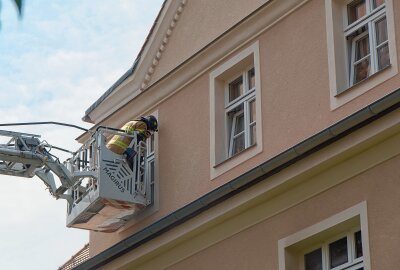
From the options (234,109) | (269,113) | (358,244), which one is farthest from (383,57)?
(234,109)

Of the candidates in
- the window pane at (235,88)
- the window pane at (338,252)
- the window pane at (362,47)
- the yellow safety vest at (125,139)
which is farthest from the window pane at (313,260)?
the yellow safety vest at (125,139)

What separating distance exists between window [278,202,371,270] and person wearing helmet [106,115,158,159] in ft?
12.7

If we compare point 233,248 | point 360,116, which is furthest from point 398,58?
point 233,248

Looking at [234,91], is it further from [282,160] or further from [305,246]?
[305,246]

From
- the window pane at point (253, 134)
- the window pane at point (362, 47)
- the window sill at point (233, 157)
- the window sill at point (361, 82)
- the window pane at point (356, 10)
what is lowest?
the window sill at point (233, 157)

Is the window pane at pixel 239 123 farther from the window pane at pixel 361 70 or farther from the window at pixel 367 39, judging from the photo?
the window pane at pixel 361 70

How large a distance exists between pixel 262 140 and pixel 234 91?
1.41m

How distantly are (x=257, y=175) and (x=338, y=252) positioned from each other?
1.46m

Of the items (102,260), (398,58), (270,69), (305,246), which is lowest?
(305,246)

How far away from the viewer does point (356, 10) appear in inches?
400

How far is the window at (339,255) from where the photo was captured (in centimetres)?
883

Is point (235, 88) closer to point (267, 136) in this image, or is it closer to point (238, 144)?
point (238, 144)

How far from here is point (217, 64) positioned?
12.1 metres

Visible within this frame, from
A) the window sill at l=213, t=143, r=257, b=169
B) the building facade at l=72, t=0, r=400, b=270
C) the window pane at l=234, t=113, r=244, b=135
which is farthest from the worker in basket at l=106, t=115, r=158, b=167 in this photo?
the window sill at l=213, t=143, r=257, b=169
